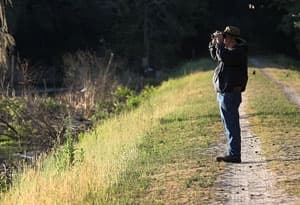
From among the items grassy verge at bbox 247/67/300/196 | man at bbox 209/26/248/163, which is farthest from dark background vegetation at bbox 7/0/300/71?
man at bbox 209/26/248/163

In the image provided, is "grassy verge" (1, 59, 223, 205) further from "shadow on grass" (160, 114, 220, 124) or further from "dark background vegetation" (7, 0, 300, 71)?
"dark background vegetation" (7, 0, 300, 71)

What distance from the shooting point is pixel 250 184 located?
393 inches

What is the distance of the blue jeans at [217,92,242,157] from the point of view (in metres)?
11.4

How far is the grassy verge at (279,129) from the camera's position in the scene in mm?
10617

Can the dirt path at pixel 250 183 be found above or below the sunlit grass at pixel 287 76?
above

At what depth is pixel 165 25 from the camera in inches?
2249

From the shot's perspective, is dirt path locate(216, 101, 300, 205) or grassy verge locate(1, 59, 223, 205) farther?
grassy verge locate(1, 59, 223, 205)

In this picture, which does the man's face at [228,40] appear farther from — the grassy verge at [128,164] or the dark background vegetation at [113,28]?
the dark background vegetation at [113,28]

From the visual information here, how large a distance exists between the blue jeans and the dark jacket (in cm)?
12

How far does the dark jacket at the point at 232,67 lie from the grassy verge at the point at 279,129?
4.89 ft

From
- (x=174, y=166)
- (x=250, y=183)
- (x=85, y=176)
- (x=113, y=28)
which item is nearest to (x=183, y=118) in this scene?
(x=174, y=166)

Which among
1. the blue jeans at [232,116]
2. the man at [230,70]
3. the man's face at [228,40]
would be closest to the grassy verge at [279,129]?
the blue jeans at [232,116]

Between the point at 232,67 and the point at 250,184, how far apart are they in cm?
223

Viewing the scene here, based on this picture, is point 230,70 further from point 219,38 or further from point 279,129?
point 279,129
